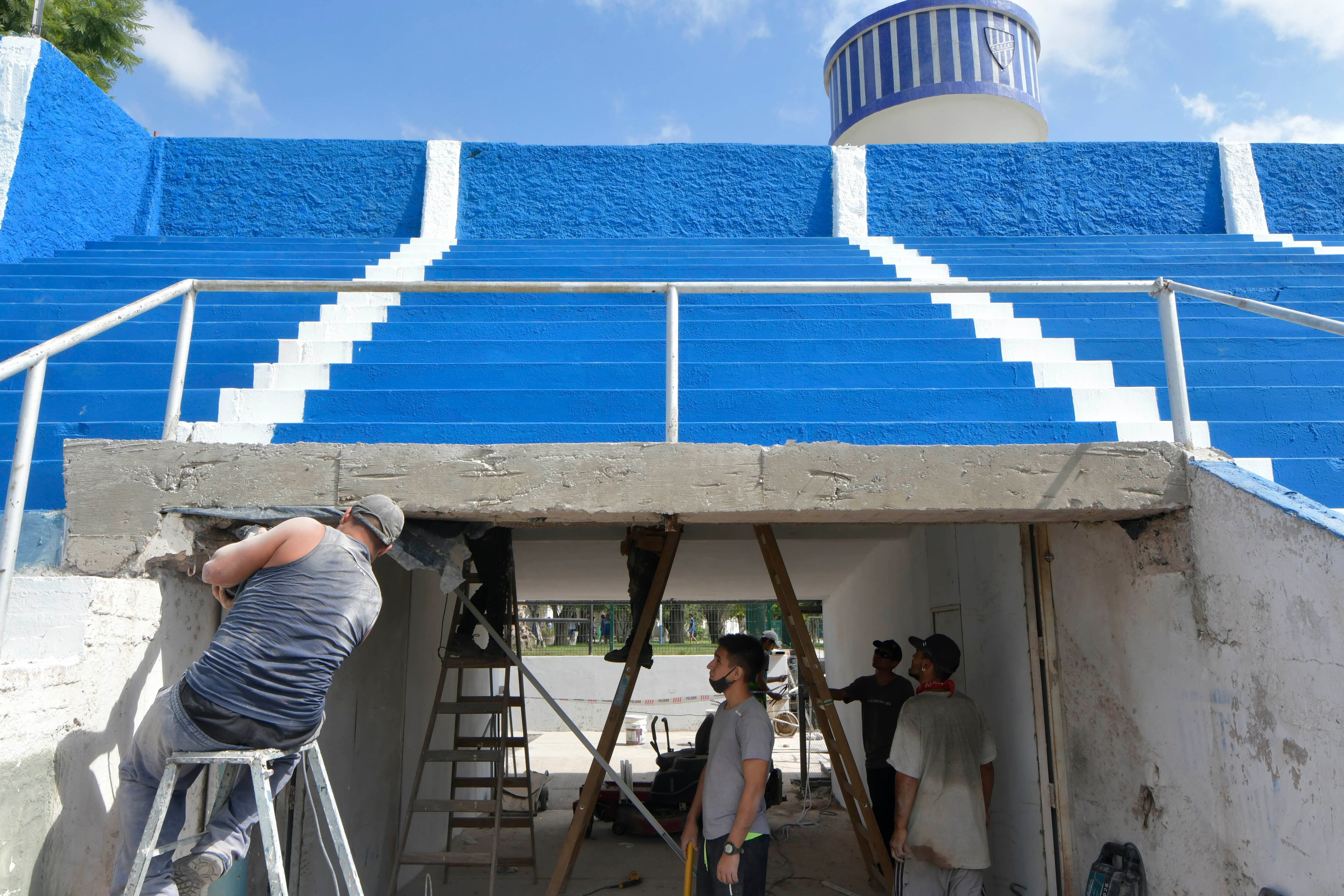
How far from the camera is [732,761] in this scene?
411cm

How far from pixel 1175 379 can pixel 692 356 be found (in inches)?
101

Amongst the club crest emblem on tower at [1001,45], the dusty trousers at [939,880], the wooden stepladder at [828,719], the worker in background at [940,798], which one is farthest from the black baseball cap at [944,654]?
the club crest emblem on tower at [1001,45]

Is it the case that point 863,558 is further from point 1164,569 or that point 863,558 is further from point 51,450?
point 51,450

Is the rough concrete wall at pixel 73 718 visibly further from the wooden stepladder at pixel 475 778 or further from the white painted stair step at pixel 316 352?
the wooden stepladder at pixel 475 778

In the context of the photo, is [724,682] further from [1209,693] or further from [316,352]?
[316,352]

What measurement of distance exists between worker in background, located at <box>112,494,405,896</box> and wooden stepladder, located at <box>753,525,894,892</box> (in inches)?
122

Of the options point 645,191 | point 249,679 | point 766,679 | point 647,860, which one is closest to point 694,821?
point 249,679

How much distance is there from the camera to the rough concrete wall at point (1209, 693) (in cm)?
287

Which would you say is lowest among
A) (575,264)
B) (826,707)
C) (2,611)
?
(826,707)

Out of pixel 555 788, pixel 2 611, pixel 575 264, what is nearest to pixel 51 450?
pixel 2 611

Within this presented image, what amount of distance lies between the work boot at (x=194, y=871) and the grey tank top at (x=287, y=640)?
47 centimetres

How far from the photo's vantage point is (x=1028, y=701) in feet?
15.8

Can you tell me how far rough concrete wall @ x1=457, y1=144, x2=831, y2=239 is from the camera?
29.9ft

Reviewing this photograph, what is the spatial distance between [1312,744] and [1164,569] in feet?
3.06
